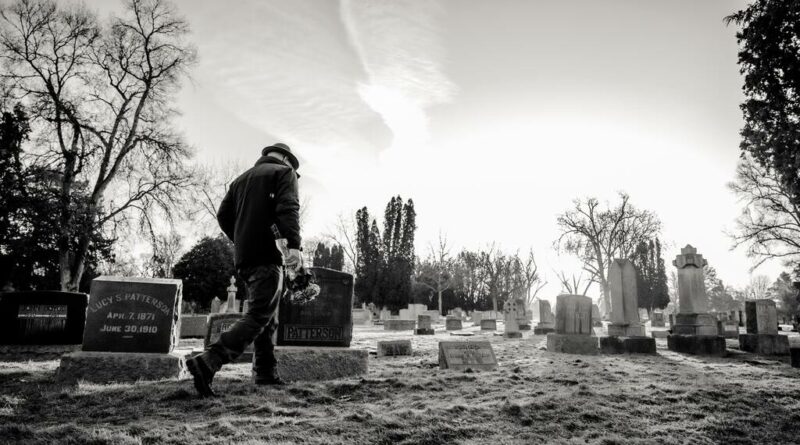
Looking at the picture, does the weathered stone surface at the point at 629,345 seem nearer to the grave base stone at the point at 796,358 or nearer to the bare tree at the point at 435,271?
the grave base stone at the point at 796,358

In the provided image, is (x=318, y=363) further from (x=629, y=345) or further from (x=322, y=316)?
(x=629, y=345)

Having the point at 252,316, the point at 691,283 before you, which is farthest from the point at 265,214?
the point at 691,283

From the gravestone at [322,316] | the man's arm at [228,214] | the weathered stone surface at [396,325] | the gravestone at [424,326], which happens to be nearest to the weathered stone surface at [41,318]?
the gravestone at [322,316]

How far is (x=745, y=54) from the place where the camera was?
33.7 ft

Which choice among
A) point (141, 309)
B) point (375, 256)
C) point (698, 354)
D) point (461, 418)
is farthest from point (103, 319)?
point (375, 256)

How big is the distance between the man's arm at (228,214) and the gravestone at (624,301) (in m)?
9.83

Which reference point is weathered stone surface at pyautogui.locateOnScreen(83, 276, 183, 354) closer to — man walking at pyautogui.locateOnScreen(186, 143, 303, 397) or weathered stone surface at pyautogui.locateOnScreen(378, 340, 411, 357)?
man walking at pyautogui.locateOnScreen(186, 143, 303, 397)

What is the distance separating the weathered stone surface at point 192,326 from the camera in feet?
44.8

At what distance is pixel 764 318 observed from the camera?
34.6ft

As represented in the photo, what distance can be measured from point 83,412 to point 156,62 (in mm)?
19003

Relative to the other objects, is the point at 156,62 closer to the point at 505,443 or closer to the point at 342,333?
the point at 342,333

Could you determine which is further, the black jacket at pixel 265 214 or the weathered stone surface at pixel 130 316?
the weathered stone surface at pixel 130 316

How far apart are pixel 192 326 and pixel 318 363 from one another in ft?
35.2

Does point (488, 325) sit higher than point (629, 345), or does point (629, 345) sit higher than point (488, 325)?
point (629, 345)
